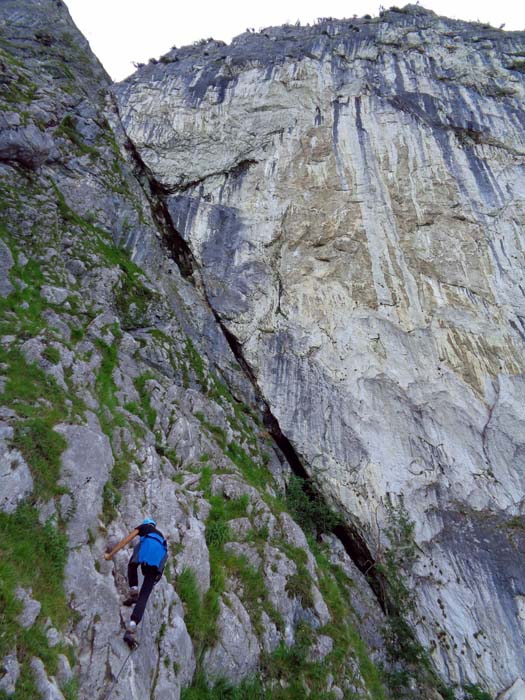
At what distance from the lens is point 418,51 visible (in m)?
25.7

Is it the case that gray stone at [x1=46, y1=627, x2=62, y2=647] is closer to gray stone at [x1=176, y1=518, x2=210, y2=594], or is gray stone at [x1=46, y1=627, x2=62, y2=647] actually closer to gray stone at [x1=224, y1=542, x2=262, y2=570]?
gray stone at [x1=176, y1=518, x2=210, y2=594]

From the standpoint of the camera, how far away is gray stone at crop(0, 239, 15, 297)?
40.2 ft

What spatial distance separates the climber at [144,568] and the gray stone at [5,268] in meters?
9.04

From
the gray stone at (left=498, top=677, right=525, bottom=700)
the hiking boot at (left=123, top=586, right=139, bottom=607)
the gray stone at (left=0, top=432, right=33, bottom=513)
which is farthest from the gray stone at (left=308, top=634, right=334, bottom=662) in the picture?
the gray stone at (left=498, top=677, right=525, bottom=700)

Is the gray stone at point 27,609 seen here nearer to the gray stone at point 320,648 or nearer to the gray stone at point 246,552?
the gray stone at point 246,552

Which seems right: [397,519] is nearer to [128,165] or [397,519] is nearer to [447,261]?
[447,261]

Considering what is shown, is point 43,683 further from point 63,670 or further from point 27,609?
point 27,609

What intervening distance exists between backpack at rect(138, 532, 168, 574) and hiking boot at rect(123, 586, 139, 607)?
688 mm

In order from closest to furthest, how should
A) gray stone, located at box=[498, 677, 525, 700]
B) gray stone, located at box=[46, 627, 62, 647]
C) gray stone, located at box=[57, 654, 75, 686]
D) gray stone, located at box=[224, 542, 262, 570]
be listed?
1. gray stone, located at box=[57, 654, 75, 686]
2. gray stone, located at box=[46, 627, 62, 647]
3. gray stone, located at box=[224, 542, 262, 570]
4. gray stone, located at box=[498, 677, 525, 700]

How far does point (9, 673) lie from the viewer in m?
4.40

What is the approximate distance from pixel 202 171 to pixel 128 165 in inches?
153

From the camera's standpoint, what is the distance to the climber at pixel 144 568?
5832 mm

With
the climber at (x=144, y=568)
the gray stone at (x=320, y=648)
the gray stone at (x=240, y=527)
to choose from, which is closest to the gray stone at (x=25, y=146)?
the gray stone at (x=240, y=527)

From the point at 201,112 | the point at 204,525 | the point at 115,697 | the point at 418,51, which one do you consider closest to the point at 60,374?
the point at 204,525
